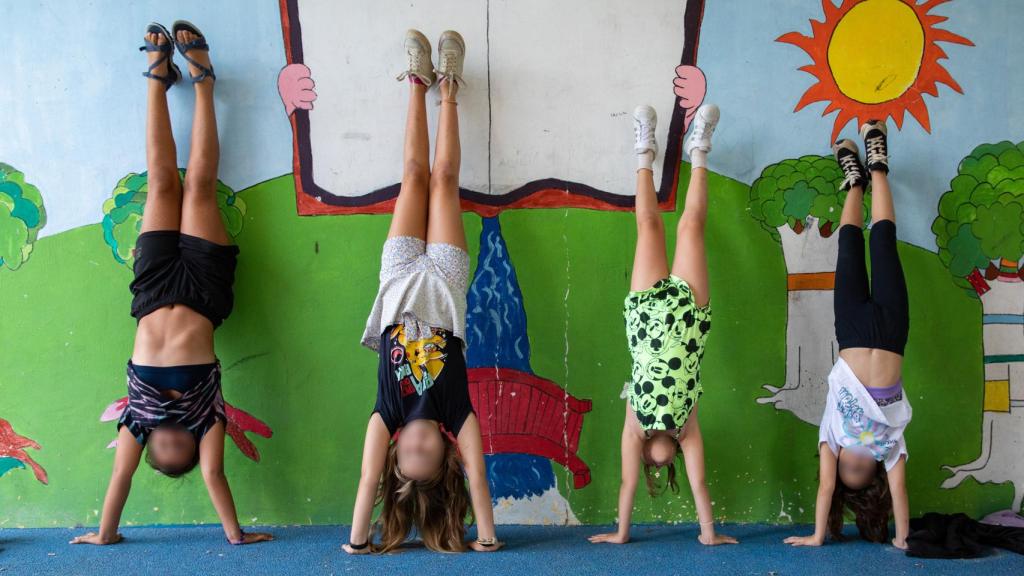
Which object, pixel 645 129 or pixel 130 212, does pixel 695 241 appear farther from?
pixel 130 212

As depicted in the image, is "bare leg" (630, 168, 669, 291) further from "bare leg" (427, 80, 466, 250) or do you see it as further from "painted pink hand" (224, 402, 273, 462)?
"painted pink hand" (224, 402, 273, 462)

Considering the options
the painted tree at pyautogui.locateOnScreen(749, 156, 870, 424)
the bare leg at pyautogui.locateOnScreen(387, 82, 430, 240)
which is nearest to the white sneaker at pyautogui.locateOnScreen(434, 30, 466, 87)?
the bare leg at pyautogui.locateOnScreen(387, 82, 430, 240)

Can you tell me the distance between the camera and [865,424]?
132 inches

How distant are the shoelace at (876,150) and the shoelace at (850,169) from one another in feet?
0.21

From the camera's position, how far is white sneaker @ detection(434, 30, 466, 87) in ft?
11.7

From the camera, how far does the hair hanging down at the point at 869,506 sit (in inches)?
134

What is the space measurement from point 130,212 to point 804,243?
11.2 feet

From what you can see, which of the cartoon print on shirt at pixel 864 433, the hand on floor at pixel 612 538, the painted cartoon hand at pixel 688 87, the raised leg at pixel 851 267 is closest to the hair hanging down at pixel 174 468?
the hand on floor at pixel 612 538

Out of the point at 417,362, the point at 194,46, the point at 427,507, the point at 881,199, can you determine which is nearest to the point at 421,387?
the point at 417,362

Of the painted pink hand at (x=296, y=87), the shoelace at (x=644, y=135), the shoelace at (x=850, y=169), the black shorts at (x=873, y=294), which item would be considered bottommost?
the black shorts at (x=873, y=294)

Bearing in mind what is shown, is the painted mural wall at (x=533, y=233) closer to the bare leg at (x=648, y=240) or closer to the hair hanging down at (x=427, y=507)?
the bare leg at (x=648, y=240)

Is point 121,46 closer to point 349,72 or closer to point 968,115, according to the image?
point 349,72

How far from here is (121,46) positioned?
12.3 feet

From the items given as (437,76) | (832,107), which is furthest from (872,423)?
(437,76)
